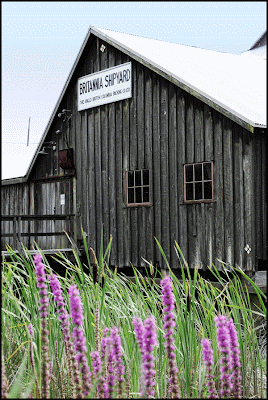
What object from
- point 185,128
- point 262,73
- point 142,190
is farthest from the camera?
point 262,73

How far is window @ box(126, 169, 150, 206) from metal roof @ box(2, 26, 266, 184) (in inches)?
89.0

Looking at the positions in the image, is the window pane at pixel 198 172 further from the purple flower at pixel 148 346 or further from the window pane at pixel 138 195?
the purple flower at pixel 148 346

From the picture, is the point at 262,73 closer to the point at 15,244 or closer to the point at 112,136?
the point at 112,136

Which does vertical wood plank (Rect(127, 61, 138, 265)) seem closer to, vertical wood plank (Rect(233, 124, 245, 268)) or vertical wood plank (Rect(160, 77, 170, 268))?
vertical wood plank (Rect(160, 77, 170, 268))

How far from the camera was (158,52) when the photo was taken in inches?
577

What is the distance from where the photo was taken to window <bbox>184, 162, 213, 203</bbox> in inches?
478

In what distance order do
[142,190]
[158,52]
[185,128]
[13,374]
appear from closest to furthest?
[13,374]
[185,128]
[142,190]
[158,52]

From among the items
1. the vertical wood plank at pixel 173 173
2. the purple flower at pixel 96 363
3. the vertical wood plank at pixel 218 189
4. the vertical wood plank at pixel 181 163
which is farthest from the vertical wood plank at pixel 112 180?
the purple flower at pixel 96 363

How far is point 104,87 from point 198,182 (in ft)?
12.8

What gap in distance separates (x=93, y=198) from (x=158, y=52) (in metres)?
3.87

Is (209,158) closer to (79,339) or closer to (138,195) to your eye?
(138,195)

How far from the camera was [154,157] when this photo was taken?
13.2m

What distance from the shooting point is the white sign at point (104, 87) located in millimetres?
14048

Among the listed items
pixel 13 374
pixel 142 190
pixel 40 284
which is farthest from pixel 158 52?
pixel 40 284
